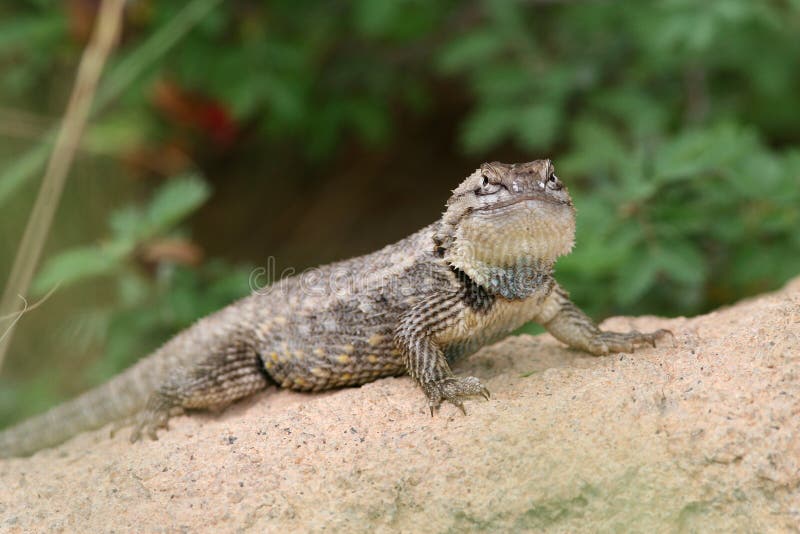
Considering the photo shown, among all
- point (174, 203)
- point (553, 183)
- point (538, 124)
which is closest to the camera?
point (553, 183)

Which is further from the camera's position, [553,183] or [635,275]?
[635,275]

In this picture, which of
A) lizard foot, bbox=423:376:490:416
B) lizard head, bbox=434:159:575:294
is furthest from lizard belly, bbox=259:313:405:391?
lizard head, bbox=434:159:575:294

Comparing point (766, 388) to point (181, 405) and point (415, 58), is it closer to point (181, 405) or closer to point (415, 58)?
point (181, 405)

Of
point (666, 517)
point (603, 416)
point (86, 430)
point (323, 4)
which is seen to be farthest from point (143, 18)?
point (666, 517)

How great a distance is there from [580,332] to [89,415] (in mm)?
3075

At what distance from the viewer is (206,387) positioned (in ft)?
15.8

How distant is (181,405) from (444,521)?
6.82 feet

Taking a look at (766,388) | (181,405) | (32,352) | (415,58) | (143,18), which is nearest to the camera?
(766,388)

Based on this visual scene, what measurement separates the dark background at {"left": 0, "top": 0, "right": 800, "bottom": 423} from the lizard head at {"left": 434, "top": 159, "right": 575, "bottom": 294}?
1639 mm

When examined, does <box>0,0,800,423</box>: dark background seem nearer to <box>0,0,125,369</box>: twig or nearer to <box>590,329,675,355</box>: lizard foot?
<box>0,0,125,369</box>: twig

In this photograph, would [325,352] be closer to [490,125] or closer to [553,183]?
[553,183]

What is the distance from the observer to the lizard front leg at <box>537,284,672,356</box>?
436cm

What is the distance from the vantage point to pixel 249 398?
16.3 feet

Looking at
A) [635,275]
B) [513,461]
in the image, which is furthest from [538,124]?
[513,461]
